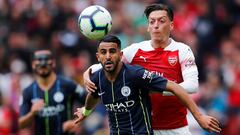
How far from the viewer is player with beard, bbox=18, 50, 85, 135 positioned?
13.4 metres

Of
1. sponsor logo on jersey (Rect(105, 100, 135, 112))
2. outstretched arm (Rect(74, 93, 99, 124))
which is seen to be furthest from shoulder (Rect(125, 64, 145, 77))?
outstretched arm (Rect(74, 93, 99, 124))

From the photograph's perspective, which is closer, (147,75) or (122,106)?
(147,75)

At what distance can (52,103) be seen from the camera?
13.4 metres

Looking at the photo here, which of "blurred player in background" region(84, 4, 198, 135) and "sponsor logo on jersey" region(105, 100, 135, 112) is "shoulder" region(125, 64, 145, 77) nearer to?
"sponsor logo on jersey" region(105, 100, 135, 112)

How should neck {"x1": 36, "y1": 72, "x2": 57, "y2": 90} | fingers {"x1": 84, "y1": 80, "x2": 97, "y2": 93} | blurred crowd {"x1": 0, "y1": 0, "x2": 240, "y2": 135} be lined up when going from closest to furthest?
fingers {"x1": 84, "y1": 80, "x2": 97, "y2": 93}, neck {"x1": 36, "y1": 72, "x2": 57, "y2": 90}, blurred crowd {"x1": 0, "y1": 0, "x2": 240, "y2": 135}

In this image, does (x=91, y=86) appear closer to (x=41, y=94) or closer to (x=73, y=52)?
(x=41, y=94)

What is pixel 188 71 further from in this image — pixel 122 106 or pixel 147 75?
pixel 122 106

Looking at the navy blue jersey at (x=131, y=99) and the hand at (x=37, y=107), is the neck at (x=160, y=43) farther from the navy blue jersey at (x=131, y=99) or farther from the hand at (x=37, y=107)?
the hand at (x=37, y=107)

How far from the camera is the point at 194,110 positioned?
10.1 m

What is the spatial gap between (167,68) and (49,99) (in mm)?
2955

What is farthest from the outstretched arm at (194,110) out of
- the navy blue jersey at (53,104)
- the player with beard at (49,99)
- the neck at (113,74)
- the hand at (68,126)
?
the navy blue jersey at (53,104)

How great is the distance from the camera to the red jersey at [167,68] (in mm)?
10914

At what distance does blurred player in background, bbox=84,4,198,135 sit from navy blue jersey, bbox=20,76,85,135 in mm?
2558

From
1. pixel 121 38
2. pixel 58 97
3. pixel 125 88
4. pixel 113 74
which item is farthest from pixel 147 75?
pixel 121 38
